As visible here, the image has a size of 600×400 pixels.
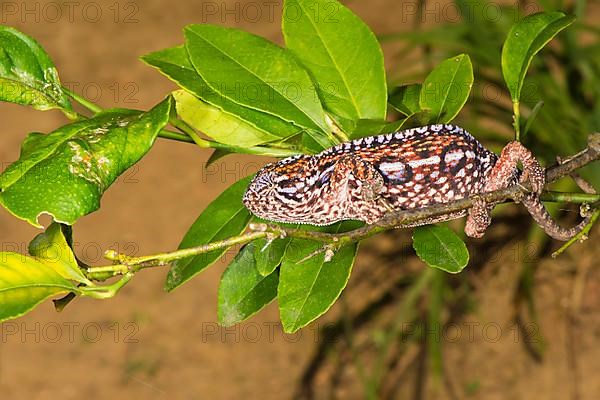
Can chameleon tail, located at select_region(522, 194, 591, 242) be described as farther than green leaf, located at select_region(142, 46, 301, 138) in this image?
Yes

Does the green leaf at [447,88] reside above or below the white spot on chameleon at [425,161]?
above

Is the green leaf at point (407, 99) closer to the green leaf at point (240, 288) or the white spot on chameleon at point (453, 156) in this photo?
the white spot on chameleon at point (453, 156)

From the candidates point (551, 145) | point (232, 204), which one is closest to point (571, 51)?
point (551, 145)

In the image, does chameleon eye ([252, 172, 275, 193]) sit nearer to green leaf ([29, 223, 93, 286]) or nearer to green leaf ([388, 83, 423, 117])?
green leaf ([388, 83, 423, 117])

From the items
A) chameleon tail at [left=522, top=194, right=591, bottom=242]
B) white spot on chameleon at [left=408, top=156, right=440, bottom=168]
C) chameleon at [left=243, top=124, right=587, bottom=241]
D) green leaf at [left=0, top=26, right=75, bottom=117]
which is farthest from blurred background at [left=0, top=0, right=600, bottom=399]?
green leaf at [left=0, top=26, right=75, bottom=117]
